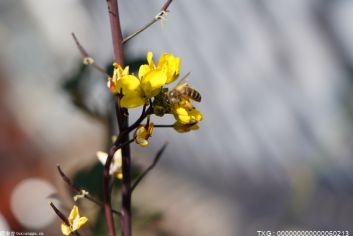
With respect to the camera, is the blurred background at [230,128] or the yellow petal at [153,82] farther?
the blurred background at [230,128]

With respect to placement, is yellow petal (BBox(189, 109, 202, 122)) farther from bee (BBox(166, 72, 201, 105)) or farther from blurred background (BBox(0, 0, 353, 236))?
blurred background (BBox(0, 0, 353, 236))

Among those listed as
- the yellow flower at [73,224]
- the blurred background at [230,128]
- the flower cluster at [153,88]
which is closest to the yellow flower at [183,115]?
the flower cluster at [153,88]

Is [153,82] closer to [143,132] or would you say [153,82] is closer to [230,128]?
[143,132]

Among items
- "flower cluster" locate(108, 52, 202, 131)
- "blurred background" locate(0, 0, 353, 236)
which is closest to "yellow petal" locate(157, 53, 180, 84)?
"flower cluster" locate(108, 52, 202, 131)

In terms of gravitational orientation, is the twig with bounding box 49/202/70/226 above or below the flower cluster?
below

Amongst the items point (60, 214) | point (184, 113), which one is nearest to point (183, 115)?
point (184, 113)

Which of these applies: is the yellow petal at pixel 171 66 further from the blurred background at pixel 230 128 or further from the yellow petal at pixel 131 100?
the blurred background at pixel 230 128
